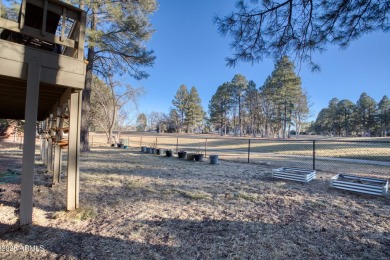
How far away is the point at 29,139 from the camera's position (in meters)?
2.63

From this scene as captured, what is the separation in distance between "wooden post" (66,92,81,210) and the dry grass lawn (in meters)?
0.22

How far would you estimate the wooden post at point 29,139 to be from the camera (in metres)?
2.61

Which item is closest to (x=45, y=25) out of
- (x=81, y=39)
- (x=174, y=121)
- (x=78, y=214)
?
(x=81, y=39)

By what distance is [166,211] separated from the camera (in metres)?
3.40

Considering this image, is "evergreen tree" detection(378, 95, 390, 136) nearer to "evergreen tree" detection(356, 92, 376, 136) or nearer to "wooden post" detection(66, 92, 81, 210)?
"evergreen tree" detection(356, 92, 376, 136)

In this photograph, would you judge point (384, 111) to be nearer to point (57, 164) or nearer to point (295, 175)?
point (295, 175)

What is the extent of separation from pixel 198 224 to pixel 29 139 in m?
2.49

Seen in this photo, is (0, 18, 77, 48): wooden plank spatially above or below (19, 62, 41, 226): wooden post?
above

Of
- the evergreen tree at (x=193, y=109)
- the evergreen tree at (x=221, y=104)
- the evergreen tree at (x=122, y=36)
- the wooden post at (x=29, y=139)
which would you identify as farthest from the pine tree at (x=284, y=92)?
the wooden post at (x=29, y=139)

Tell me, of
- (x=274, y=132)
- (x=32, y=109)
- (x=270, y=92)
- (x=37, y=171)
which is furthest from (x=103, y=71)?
(x=274, y=132)

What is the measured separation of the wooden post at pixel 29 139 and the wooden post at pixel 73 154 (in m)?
0.57

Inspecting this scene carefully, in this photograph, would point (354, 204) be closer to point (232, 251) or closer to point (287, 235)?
point (287, 235)

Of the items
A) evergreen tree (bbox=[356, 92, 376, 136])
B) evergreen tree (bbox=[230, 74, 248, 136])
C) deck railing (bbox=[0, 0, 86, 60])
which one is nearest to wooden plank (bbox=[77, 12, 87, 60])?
deck railing (bbox=[0, 0, 86, 60])

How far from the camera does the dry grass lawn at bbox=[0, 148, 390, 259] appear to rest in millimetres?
2252
